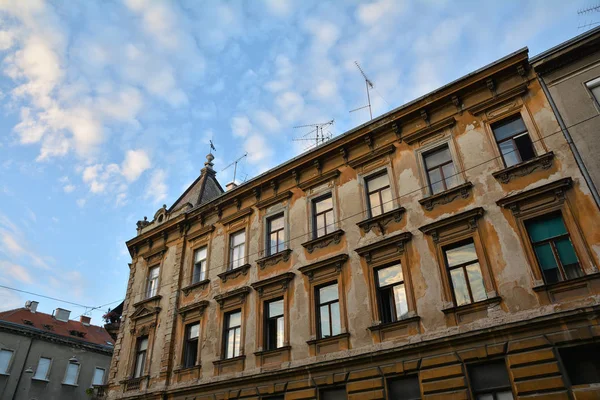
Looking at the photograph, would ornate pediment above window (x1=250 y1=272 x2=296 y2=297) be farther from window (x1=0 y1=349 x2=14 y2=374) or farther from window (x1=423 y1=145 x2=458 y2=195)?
window (x1=0 y1=349 x2=14 y2=374)

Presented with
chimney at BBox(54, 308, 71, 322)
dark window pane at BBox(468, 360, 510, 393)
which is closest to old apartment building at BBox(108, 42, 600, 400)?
dark window pane at BBox(468, 360, 510, 393)

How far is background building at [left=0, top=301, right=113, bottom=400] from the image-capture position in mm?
26891

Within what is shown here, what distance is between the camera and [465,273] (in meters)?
11.3

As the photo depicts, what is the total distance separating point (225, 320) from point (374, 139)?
27.1 feet

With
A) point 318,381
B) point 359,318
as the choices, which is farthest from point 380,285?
point 318,381

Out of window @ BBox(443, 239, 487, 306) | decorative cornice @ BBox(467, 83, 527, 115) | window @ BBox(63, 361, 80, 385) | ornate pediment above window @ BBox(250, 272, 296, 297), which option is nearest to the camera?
window @ BBox(443, 239, 487, 306)

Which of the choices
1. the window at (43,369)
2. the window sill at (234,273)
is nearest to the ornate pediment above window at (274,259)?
the window sill at (234,273)

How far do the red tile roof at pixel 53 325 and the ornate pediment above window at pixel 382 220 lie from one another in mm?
25734

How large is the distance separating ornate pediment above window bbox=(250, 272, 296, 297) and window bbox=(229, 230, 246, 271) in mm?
1743

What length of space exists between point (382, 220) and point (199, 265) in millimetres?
8702

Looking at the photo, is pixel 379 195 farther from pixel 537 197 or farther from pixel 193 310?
pixel 193 310

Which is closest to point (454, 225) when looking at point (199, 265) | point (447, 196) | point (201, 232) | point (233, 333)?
point (447, 196)

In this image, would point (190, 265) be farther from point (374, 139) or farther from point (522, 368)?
point (522, 368)

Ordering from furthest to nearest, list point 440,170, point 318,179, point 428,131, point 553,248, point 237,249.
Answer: point 237,249 → point 318,179 → point 428,131 → point 440,170 → point 553,248
